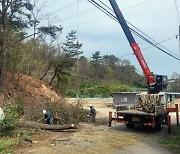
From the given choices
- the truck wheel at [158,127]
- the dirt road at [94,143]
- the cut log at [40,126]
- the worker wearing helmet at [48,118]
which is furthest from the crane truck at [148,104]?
the worker wearing helmet at [48,118]

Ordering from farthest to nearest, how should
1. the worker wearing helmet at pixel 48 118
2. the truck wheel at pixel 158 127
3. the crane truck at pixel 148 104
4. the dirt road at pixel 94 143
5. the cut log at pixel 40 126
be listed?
the truck wheel at pixel 158 127, the worker wearing helmet at pixel 48 118, the crane truck at pixel 148 104, the cut log at pixel 40 126, the dirt road at pixel 94 143

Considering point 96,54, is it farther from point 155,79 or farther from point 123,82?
point 155,79

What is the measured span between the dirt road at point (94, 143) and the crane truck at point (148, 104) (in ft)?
2.97

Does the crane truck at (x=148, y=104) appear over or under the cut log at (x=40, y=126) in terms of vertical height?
over

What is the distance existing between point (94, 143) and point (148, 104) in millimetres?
5874

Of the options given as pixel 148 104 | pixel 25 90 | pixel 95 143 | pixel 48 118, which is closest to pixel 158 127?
pixel 148 104

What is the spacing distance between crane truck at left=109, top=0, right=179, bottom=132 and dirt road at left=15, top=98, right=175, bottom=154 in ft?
2.97

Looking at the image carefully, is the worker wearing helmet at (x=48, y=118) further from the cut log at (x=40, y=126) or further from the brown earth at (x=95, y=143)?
the brown earth at (x=95, y=143)

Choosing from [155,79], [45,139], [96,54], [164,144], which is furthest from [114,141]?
[96,54]

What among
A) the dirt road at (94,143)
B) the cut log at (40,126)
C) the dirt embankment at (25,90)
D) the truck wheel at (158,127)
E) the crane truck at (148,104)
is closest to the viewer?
the dirt road at (94,143)

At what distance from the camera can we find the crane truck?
17.0 m

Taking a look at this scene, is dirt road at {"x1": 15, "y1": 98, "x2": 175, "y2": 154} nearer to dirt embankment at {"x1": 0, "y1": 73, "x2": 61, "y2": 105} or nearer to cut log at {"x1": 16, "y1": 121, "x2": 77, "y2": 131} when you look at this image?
cut log at {"x1": 16, "y1": 121, "x2": 77, "y2": 131}

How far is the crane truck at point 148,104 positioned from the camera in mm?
16953

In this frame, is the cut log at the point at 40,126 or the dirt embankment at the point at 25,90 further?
the dirt embankment at the point at 25,90
